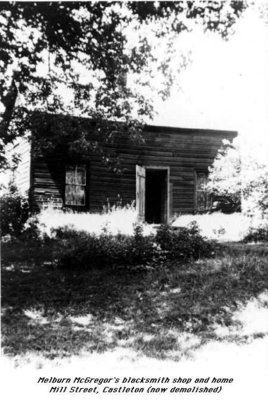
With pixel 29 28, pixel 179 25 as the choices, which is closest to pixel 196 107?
pixel 179 25

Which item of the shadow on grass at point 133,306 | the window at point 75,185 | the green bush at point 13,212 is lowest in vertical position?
the shadow on grass at point 133,306

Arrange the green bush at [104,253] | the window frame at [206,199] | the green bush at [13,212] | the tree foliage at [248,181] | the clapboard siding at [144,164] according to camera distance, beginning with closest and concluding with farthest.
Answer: the green bush at [104,253] → the tree foliage at [248,181] → the green bush at [13,212] → the clapboard siding at [144,164] → the window frame at [206,199]

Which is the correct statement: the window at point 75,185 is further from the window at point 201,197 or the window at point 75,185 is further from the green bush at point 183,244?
the green bush at point 183,244

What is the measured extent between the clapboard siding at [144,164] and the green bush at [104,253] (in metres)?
6.81

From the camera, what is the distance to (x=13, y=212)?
13.8 meters

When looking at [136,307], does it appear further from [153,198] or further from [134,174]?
[153,198]

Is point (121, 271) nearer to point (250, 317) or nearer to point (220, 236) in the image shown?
point (250, 317)

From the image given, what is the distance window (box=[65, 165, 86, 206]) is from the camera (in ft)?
52.3

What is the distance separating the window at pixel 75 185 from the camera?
16.0 metres

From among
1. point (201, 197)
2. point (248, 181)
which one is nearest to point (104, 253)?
point (248, 181)

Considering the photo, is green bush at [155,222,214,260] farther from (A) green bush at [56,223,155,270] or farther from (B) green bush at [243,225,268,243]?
(B) green bush at [243,225,268,243]

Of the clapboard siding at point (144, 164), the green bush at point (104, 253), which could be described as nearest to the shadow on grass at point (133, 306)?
the green bush at point (104, 253)

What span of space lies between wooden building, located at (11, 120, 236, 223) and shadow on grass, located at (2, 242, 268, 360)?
711 centimetres

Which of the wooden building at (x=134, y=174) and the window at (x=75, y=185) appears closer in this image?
the wooden building at (x=134, y=174)
